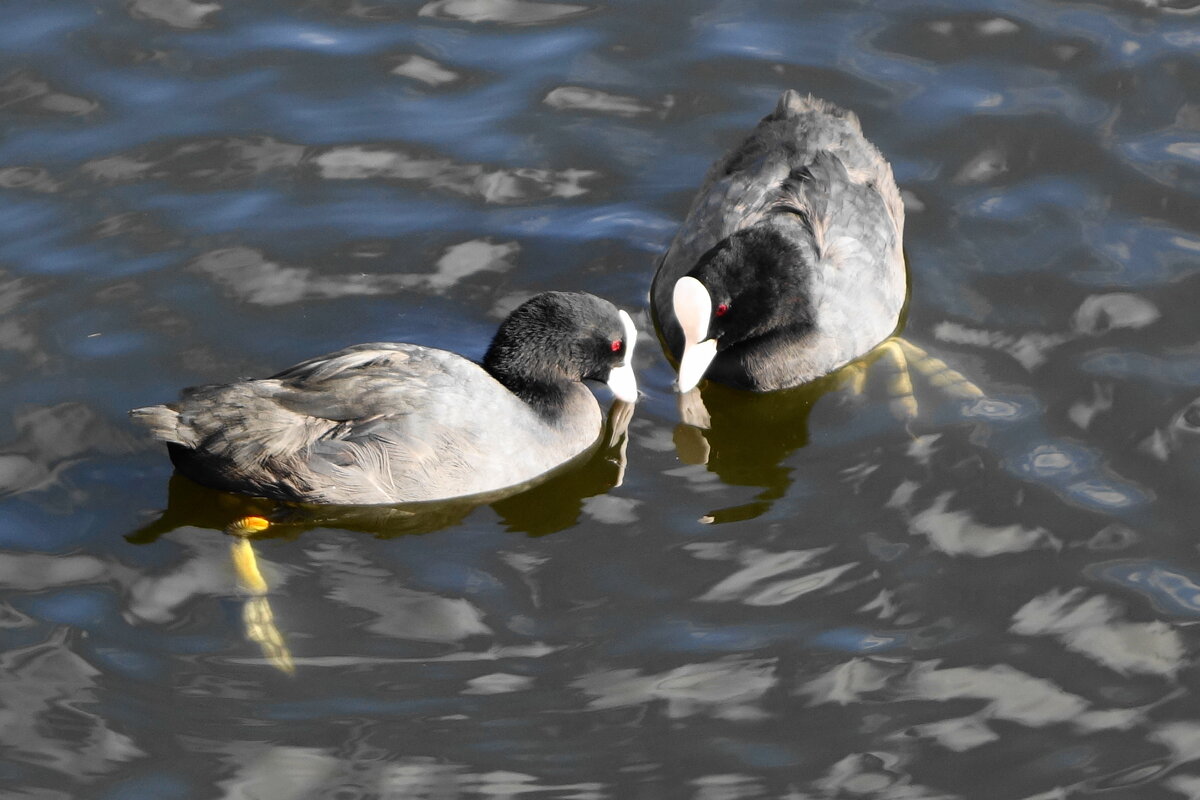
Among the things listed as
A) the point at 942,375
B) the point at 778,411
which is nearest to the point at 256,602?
the point at 778,411

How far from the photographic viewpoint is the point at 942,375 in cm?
642

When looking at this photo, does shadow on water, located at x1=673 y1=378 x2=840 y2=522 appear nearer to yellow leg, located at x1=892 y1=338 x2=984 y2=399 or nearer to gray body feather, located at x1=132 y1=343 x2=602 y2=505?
yellow leg, located at x1=892 y1=338 x2=984 y2=399

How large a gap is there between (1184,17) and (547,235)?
12.2 feet

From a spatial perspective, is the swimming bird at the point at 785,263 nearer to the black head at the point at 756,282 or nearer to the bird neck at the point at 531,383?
the black head at the point at 756,282

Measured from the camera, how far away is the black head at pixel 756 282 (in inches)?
256

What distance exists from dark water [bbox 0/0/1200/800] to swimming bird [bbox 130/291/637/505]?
19 cm

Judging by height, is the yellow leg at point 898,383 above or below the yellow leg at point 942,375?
below

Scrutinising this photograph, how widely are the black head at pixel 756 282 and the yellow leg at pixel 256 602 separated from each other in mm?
2102

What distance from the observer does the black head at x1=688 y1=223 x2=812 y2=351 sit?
651 cm

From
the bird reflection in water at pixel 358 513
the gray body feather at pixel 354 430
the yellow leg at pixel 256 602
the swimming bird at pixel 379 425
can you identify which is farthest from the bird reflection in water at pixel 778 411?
the yellow leg at pixel 256 602

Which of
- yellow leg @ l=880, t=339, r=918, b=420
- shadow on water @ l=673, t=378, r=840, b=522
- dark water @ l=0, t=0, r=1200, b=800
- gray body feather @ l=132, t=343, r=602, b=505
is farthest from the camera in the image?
yellow leg @ l=880, t=339, r=918, b=420

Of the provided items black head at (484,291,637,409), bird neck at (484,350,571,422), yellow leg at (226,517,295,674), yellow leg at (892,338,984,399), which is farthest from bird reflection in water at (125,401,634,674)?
yellow leg at (892,338,984,399)

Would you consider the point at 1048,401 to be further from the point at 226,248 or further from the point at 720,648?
the point at 226,248

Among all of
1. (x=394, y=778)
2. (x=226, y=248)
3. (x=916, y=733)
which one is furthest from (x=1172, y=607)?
(x=226, y=248)
